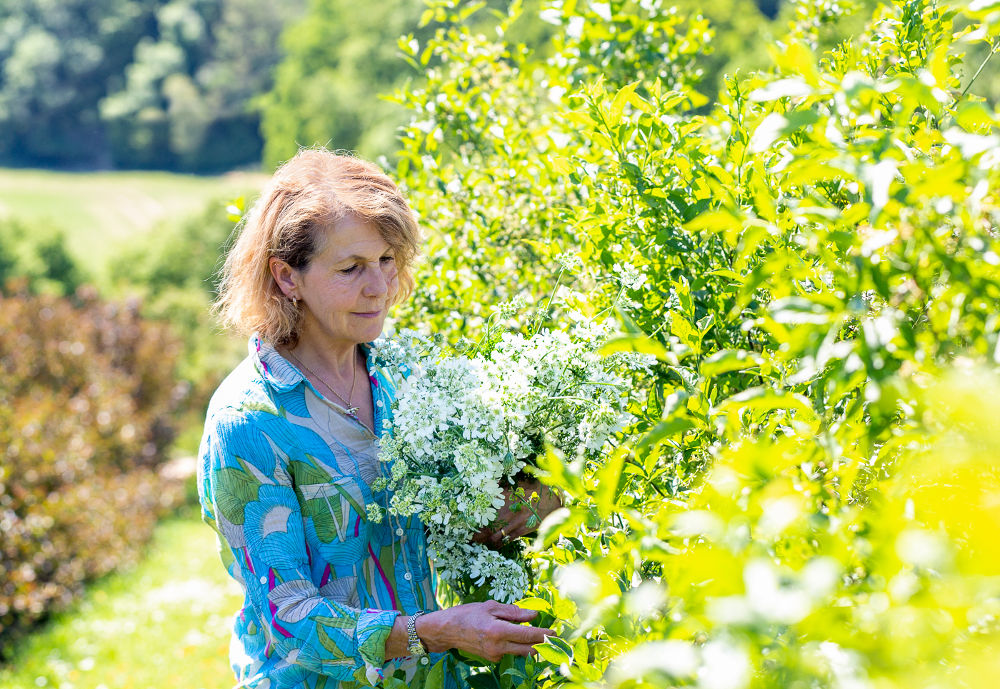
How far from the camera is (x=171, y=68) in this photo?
240ft

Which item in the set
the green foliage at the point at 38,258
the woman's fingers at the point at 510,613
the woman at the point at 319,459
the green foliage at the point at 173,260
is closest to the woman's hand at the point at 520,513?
the woman at the point at 319,459

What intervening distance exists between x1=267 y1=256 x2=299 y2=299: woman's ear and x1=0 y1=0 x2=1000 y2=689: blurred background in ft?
0.86

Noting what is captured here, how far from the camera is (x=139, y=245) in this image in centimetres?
3469

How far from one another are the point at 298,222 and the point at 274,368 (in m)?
0.37

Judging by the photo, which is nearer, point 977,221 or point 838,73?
point 977,221

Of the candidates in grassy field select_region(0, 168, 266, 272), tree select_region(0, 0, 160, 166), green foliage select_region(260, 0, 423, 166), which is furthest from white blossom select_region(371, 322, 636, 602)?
tree select_region(0, 0, 160, 166)

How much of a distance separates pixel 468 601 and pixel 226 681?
185 inches

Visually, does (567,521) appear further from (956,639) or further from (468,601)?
(468,601)

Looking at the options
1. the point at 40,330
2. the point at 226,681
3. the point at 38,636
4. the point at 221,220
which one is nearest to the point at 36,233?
the point at 221,220

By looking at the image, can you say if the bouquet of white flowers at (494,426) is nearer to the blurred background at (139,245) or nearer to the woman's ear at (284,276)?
the woman's ear at (284,276)

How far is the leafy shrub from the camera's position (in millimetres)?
7480

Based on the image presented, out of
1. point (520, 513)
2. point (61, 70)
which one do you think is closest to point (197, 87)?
point (61, 70)

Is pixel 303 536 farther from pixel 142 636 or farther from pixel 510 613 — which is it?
pixel 142 636

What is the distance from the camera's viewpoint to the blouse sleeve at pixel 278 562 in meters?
1.92
